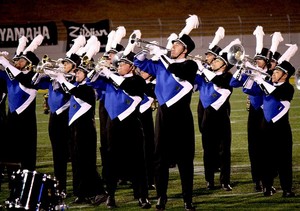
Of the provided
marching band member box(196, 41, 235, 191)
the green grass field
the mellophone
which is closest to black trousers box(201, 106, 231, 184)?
marching band member box(196, 41, 235, 191)

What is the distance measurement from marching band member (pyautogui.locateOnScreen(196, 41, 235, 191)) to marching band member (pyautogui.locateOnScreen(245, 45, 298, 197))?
A: 0.66 m

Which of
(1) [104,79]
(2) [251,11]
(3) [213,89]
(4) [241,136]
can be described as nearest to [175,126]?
(1) [104,79]

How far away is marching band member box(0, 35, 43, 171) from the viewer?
10242 millimetres

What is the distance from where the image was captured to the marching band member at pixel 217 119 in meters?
10.4

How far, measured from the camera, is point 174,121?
9047 millimetres

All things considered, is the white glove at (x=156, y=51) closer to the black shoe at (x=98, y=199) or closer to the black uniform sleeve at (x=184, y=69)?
the black uniform sleeve at (x=184, y=69)

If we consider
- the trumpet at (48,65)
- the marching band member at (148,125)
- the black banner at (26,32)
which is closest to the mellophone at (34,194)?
the trumpet at (48,65)

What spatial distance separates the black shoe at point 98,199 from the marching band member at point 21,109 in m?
1.13

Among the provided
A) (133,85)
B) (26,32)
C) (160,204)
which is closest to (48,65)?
(133,85)

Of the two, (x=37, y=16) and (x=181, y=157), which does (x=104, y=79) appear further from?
(x=37, y=16)

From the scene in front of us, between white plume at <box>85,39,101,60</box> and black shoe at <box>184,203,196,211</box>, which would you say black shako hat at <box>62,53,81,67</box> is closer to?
white plume at <box>85,39,101,60</box>

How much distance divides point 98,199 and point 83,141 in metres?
0.63

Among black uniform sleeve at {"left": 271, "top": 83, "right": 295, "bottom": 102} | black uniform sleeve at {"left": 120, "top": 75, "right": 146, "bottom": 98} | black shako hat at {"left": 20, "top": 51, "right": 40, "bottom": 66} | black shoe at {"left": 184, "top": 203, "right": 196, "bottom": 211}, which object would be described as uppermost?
black shako hat at {"left": 20, "top": 51, "right": 40, "bottom": 66}

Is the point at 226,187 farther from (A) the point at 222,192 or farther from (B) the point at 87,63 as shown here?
(B) the point at 87,63
